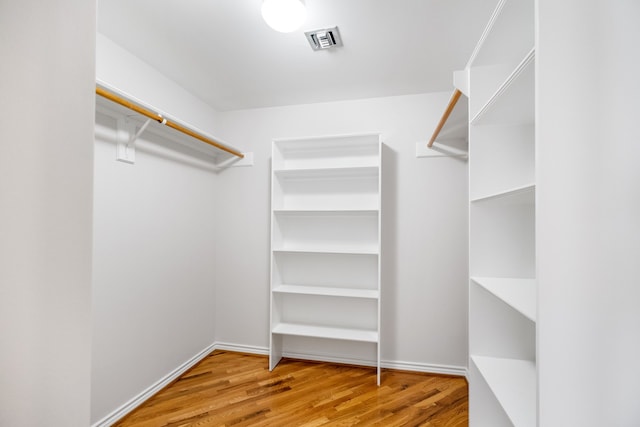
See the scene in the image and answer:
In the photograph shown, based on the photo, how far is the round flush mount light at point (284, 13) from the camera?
1412 millimetres

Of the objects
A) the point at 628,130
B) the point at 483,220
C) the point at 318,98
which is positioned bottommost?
the point at 483,220

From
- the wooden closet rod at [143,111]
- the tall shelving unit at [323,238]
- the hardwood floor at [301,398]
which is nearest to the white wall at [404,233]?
the tall shelving unit at [323,238]

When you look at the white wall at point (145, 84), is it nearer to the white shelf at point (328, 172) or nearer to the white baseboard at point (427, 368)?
the white shelf at point (328, 172)

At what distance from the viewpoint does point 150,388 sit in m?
2.10

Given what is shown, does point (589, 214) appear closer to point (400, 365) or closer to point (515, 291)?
point (515, 291)

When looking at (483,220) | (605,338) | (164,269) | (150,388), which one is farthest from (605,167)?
(150,388)

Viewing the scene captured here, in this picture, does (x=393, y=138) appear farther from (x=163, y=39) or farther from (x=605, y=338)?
(x=605, y=338)

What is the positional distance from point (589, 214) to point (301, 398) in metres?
2.05

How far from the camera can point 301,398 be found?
2113 mm

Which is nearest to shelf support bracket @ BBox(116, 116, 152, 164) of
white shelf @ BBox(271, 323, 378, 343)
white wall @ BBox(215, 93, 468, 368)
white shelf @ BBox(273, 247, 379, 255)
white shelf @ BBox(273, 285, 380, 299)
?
white wall @ BBox(215, 93, 468, 368)

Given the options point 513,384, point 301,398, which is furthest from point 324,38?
point 301,398

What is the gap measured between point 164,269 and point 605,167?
2522 mm

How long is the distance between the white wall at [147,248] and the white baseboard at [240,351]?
4 cm

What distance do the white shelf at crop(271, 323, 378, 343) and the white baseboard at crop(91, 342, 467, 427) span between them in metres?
0.30
